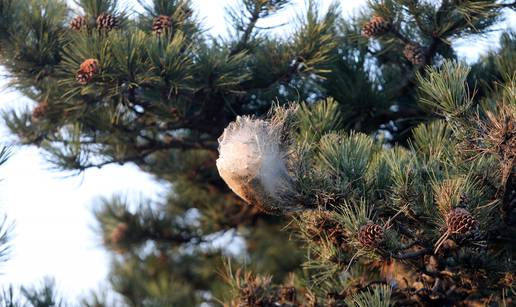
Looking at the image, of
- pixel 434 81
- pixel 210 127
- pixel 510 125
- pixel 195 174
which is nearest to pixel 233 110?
pixel 210 127

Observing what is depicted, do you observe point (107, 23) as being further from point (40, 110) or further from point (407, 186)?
point (407, 186)

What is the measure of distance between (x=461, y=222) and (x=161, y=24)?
34.3 inches

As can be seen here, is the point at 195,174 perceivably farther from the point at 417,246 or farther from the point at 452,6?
the point at 417,246

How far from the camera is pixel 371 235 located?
137 cm

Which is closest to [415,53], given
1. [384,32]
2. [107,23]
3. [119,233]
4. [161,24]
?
[384,32]

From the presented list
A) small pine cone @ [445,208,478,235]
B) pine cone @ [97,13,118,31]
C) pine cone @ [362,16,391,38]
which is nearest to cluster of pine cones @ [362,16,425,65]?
pine cone @ [362,16,391,38]

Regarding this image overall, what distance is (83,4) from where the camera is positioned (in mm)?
1979

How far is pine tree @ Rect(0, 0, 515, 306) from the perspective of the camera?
1.46 m

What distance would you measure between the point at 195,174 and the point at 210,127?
42 centimetres

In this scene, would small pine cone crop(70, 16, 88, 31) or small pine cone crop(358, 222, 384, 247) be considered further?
small pine cone crop(70, 16, 88, 31)

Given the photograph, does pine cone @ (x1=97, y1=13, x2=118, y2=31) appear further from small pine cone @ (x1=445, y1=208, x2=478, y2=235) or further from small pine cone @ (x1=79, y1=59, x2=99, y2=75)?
small pine cone @ (x1=445, y1=208, x2=478, y2=235)

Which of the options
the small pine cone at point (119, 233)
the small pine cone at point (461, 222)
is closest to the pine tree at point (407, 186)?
the small pine cone at point (461, 222)

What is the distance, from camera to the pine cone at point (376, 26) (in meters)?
1.99

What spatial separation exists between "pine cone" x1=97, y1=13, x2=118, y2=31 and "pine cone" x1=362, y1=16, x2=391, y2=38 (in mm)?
539
